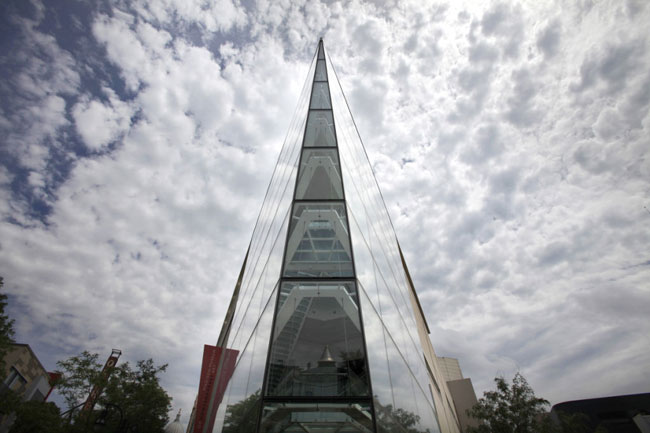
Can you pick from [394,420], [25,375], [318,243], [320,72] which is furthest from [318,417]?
[25,375]

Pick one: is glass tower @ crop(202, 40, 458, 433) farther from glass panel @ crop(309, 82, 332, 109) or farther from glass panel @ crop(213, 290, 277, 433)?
glass panel @ crop(309, 82, 332, 109)

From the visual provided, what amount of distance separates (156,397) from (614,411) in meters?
50.5

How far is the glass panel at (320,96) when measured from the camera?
11559mm

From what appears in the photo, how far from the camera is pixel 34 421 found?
56.2 feet

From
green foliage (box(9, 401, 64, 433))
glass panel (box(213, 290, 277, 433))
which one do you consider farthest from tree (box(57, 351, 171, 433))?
glass panel (box(213, 290, 277, 433))

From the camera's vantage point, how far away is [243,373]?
633 cm

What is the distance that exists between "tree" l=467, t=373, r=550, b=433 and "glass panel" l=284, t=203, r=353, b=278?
1819 centimetres

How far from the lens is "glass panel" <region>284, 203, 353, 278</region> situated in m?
6.20

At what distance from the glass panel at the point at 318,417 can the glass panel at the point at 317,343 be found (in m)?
0.18

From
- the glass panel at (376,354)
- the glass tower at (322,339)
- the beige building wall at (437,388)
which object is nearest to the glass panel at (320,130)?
the glass tower at (322,339)

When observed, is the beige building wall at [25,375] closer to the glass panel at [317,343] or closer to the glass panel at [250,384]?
the glass panel at [250,384]

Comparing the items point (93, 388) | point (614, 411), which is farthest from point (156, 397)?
point (614, 411)

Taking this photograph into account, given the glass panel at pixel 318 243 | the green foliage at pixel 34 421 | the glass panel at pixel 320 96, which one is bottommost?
the green foliage at pixel 34 421

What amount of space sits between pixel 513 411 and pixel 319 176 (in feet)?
62.4
